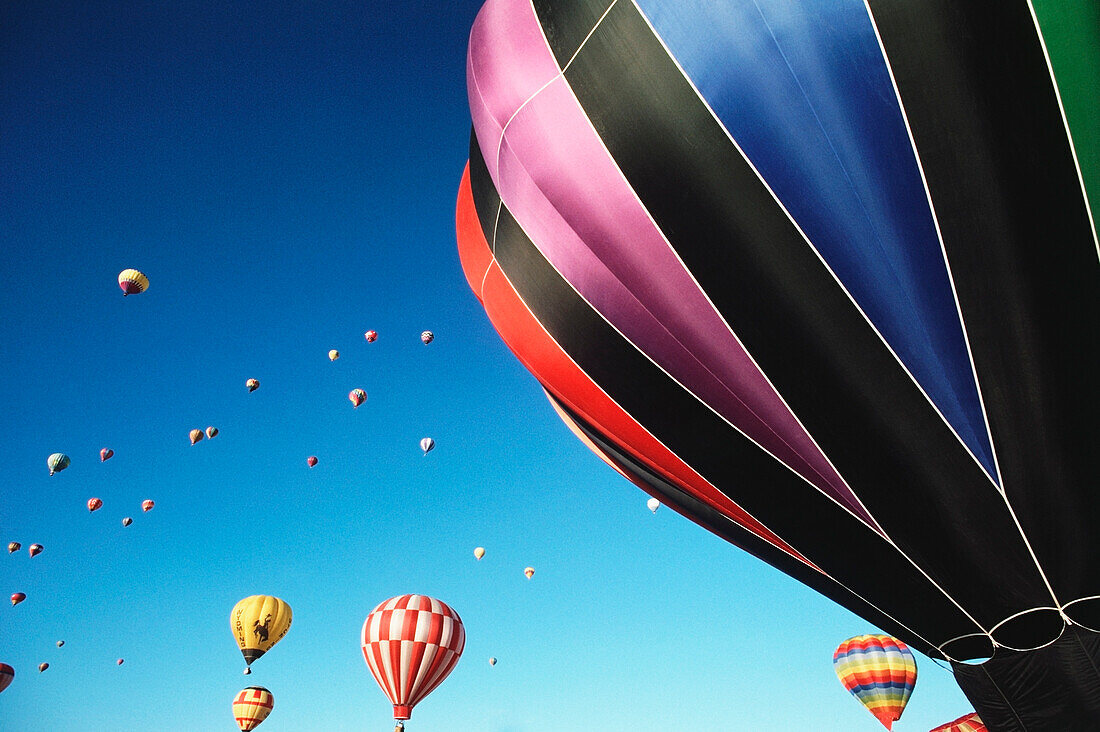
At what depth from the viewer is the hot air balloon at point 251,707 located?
13.9 metres

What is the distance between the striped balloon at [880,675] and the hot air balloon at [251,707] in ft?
35.8

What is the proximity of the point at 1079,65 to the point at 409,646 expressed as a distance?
10357mm

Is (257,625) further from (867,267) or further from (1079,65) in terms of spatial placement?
(1079,65)

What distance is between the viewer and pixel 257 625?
12.8 metres

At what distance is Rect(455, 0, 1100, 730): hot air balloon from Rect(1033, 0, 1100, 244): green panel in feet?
0.03

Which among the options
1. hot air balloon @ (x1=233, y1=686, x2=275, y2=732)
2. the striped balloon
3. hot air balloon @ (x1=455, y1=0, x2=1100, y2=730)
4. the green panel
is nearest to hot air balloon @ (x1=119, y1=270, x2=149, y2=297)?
hot air balloon @ (x1=233, y1=686, x2=275, y2=732)

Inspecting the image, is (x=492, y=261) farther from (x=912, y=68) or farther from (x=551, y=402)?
(x=912, y=68)

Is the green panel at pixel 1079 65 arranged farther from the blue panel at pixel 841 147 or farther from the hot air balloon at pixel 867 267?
the blue panel at pixel 841 147

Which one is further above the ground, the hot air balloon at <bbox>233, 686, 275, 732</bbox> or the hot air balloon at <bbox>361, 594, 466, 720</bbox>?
the hot air balloon at <bbox>233, 686, 275, 732</bbox>

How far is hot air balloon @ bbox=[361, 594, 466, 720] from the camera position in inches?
421

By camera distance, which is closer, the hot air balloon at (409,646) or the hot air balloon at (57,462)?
the hot air balloon at (409,646)

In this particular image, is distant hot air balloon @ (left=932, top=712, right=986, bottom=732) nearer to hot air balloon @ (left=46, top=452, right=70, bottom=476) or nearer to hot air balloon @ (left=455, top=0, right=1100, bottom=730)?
hot air balloon @ (left=455, top=0, right=1100, bottom=730)

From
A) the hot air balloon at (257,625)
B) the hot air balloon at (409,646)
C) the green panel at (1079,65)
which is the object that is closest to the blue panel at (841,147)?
the green panel at (1079,65)

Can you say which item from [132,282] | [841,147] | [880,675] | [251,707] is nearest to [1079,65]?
[841,147]
